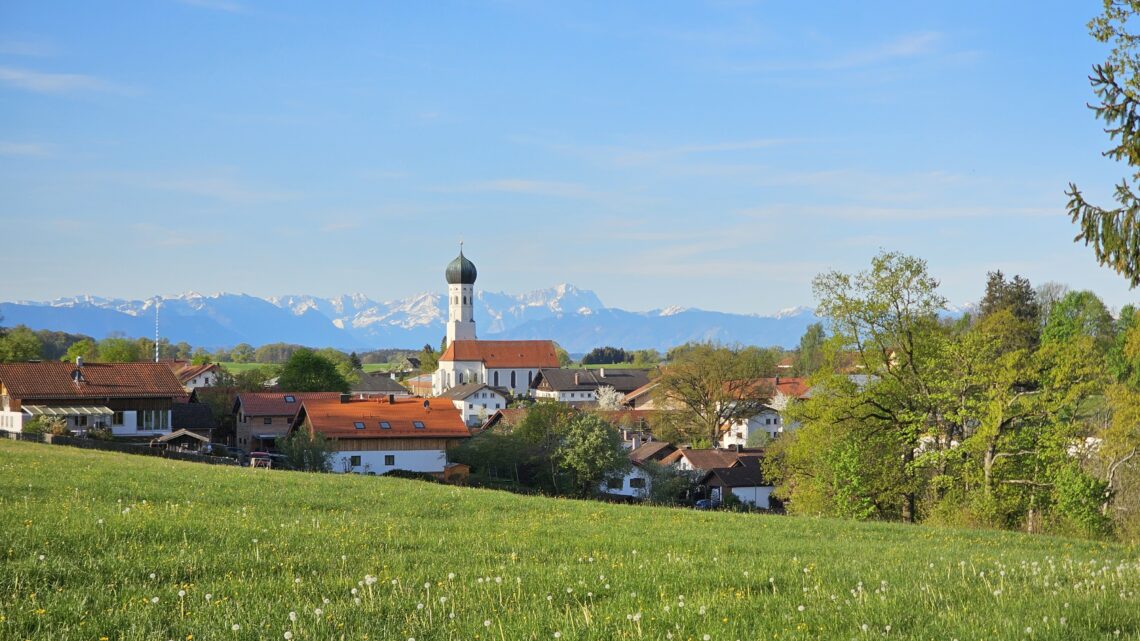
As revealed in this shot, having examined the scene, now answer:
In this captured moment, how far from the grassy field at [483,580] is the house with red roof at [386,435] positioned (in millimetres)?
51149

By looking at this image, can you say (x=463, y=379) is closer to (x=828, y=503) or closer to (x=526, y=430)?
(x=526, y=430)

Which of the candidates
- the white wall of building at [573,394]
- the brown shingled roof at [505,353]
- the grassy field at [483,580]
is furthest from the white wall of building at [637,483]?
the brown shingled roof at [505,353]

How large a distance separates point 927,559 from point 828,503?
25552 mm

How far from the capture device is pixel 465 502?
23406 millimetres

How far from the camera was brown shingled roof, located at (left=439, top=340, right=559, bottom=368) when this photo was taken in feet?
608

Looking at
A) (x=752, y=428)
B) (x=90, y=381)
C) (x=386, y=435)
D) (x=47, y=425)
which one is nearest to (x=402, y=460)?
(x=386, y=435)

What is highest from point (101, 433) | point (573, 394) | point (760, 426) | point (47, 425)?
point (573, 394)

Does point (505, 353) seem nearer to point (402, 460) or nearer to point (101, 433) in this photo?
point (402, 460)

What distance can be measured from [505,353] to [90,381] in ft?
402

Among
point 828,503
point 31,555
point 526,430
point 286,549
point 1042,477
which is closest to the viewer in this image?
point 31,555

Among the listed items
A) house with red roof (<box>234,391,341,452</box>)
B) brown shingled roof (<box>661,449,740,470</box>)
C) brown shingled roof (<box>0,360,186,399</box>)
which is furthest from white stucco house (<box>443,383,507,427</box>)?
brown shingled roof (<box>0,360,186,399</box>)

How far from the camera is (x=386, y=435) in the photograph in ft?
232

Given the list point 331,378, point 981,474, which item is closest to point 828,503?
point 981,474

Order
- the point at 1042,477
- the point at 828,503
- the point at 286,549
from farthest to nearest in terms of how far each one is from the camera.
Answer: the point at 828,503, the point at 1042,477, the point at 286,549
